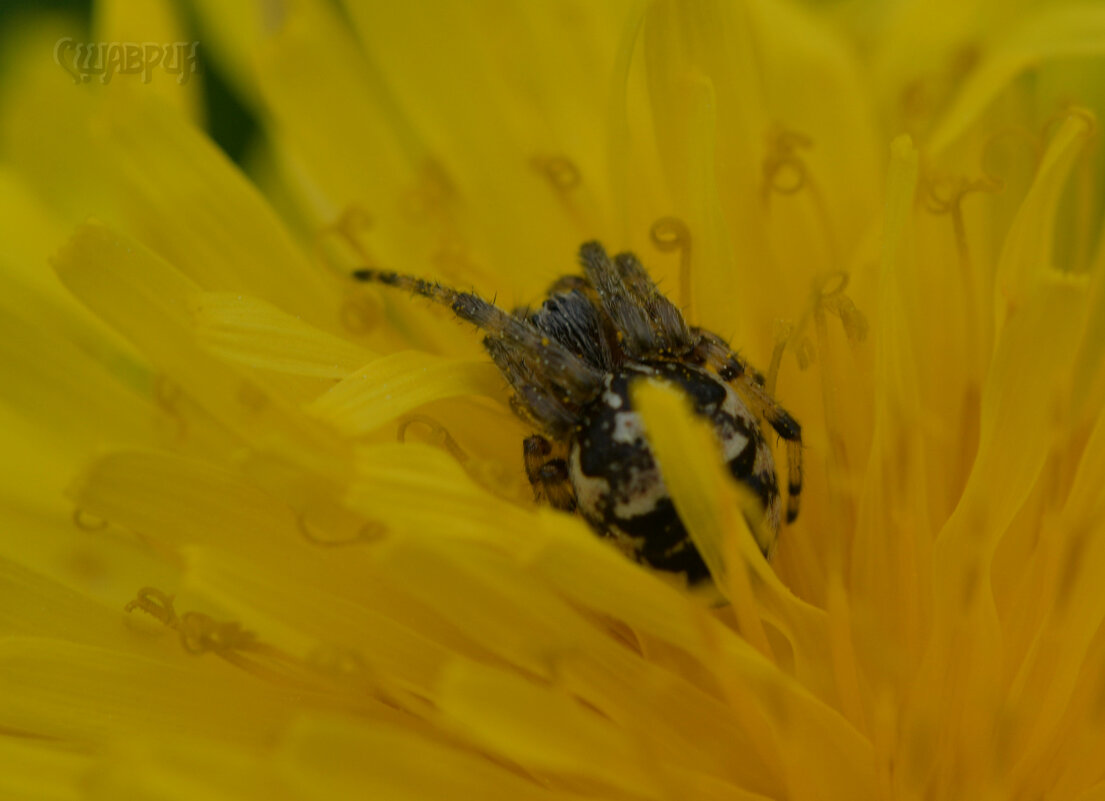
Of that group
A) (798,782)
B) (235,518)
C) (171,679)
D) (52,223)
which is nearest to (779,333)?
(798,782)

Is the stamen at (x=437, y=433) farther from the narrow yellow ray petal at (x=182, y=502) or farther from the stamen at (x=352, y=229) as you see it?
the stamen at (x=352, y=229)

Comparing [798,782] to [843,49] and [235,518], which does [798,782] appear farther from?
[843,49]

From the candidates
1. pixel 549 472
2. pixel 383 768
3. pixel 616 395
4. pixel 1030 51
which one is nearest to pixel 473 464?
pixel 549 472

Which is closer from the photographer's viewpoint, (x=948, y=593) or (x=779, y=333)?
(x=948, y=593)

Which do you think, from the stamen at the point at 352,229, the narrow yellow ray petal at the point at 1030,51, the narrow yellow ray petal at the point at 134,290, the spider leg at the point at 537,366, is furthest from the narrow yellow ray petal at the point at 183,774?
the narrow yellow ray petal at the point at 1030,51

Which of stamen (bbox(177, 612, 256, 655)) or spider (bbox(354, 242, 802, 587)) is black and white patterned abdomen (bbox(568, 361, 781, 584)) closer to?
spider (bbox(354, 242, 802, 587))

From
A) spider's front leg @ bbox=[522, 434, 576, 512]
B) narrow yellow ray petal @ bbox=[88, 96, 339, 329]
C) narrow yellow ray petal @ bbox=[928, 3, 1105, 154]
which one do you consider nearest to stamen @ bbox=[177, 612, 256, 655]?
spider's front leg @ bbox=[522, 434, 576, 512]

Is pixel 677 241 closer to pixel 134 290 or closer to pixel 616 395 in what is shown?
pixel 616 395
